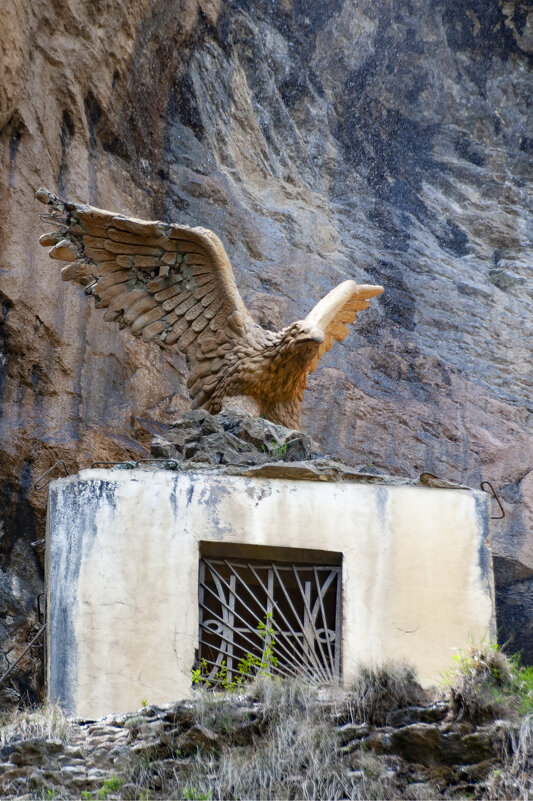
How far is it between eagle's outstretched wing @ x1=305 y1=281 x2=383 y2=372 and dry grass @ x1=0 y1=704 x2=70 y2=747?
4.06 m

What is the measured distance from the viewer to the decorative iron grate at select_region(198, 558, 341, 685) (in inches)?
295

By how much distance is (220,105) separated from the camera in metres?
14.1

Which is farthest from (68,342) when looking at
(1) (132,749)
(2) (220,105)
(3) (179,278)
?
(1) (132,749)

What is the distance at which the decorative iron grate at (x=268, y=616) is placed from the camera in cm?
750

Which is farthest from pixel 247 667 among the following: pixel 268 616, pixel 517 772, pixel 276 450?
pixel 517 772

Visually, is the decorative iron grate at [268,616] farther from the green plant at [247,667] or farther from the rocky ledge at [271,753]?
the rocky ledge at [271,753]

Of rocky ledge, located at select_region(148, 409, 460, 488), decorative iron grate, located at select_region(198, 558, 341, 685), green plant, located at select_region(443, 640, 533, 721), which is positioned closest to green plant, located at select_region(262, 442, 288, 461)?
rocky ledge, located at select_region(148, 409, 460, 488)

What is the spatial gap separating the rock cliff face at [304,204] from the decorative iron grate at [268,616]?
11.8 feet

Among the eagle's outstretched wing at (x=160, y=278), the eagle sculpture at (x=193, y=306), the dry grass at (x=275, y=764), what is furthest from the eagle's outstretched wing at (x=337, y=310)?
the dry grass at (x=275, y=764)

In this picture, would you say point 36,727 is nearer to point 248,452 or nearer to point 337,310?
point 248,452

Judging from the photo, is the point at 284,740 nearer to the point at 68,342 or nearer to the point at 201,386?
the point at 201,386

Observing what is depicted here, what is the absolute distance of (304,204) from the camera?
14289 mm

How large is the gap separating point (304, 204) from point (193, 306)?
15.1 feet

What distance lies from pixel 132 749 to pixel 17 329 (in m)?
5.83
